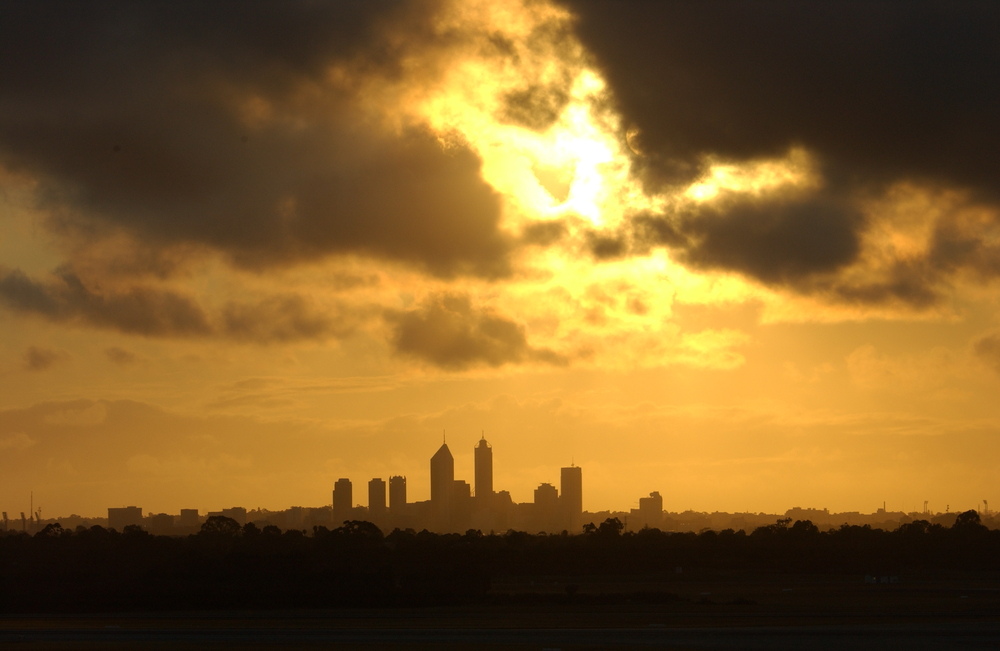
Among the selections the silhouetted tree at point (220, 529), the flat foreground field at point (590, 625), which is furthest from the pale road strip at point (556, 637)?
the silhouetted tree at point (220, 529)

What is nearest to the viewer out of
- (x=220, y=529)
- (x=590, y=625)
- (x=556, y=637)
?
(x=556, y=637)

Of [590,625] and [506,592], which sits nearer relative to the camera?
[590,625]

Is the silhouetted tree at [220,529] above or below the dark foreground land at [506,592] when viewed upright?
above

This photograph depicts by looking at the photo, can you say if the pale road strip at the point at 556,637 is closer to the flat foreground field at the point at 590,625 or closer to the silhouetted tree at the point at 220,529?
the flat foreground field at the point at 590,625

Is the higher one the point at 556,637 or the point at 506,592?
the point at 506,592

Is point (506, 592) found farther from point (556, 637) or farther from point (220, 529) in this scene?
point (220, 529)

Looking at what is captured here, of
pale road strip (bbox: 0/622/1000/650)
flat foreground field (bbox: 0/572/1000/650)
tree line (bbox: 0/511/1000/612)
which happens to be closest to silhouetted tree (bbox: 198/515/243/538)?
tree line (bbox: 0/511/1000/612)

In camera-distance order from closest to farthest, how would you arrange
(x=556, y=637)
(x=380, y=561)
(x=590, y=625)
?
(x=556, y=637)
(x=590, y=625)
(x=380, y=561)

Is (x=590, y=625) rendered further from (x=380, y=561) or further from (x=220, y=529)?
(x=220, y=529)

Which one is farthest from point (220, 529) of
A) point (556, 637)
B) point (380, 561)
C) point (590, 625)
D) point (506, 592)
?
point (556, 637)

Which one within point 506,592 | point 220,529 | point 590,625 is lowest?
point 590,625
